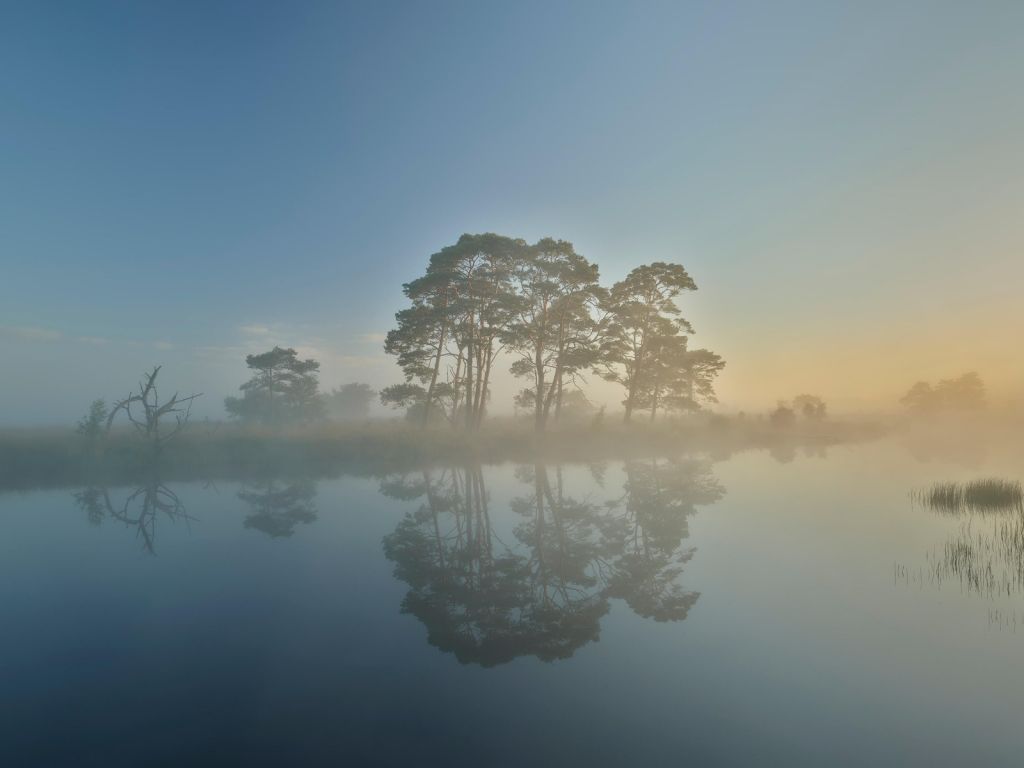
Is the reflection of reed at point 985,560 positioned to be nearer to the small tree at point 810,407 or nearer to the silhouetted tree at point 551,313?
the silhouetted tree at point 551,313

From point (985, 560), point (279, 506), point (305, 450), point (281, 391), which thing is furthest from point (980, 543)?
point (281, 391)

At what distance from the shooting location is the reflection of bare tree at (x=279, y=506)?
11.6 metres

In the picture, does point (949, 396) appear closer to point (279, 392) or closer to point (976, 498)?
point (976, 498)

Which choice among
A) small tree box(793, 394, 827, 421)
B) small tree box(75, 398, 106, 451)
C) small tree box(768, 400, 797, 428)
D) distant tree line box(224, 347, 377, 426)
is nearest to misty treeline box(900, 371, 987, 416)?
Result: small tree box(793, 394, 827, 421)

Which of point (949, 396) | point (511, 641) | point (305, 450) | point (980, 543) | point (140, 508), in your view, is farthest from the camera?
point (949, 396)

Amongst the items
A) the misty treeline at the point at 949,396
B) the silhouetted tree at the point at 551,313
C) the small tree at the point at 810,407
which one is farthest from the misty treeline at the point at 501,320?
the misty treeline at the point at 949,396

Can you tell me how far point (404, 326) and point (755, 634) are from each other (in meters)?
28.1

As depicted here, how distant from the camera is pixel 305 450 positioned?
2477 cm

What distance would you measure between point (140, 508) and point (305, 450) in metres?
10.9

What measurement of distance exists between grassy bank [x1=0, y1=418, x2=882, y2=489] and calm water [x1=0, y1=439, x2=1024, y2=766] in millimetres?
10558

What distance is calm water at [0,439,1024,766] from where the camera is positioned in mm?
3887

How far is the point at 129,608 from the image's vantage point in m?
6.77

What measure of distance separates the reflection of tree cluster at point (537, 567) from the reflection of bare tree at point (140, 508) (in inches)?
241

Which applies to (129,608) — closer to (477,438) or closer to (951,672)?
(951,672)
